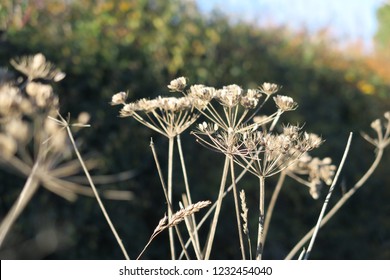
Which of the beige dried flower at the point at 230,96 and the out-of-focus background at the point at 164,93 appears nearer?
the beige dried flower at the point at 230,96

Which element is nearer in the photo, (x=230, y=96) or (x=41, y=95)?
(x=41, y=95)

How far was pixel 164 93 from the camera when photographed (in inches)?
203

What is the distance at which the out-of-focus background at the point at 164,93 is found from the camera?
4.42 metres

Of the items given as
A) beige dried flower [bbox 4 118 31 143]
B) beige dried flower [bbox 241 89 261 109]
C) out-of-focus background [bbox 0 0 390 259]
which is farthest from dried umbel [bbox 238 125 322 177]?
out-of-focus background [bbox 0 0 390 259]

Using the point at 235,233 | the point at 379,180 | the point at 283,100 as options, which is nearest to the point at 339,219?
the point at 379,180

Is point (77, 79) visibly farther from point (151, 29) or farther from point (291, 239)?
point (291, 239)

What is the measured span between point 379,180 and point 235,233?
7.09ft

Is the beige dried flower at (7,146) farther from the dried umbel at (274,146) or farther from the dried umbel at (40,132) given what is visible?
the dried umbel at (274,146)

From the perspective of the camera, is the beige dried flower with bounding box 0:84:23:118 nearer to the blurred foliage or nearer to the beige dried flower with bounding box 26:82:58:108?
the beige dried flower with bounding box 26:82:58:108

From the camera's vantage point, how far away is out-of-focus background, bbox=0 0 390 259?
4.42 m

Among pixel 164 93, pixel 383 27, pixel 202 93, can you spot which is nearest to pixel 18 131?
pixel 202 93

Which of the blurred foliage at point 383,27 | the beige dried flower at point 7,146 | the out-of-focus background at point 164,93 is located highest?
the blurred foliage at point 383,27

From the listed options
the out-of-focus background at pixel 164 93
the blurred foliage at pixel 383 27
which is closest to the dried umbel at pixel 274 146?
the out-of-focus background at pixel 164 93

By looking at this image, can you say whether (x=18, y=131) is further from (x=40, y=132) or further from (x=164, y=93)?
(x=164, y=93)
